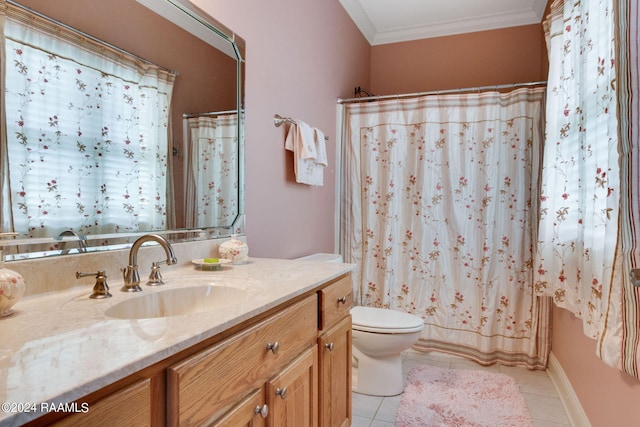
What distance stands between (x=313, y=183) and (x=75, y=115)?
55.4 inches

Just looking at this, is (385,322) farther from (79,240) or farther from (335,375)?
(79,240)

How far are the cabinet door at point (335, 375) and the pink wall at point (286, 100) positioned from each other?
2.03 feet

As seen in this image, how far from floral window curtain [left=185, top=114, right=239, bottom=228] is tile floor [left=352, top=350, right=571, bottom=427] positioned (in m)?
1.20

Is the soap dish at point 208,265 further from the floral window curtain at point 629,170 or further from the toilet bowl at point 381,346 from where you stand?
the floral window curtain at point 629,170

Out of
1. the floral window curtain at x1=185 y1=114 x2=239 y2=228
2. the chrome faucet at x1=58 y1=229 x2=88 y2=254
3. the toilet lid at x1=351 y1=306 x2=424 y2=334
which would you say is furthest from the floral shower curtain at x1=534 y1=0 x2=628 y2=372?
the chrome faucet at x1=58 y1=229 x2=88 y2=254

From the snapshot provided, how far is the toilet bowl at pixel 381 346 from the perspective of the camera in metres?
2.05

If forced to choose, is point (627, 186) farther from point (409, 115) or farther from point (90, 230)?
point (409, 115)

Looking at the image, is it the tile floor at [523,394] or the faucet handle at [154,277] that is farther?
the tile floor at [523,394]

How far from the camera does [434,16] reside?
10.3 feet

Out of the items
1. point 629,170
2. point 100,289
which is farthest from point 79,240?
point 629,170

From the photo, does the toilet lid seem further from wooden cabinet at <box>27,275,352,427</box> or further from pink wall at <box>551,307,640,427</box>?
pink wall at <box>551,307,640,427</box>

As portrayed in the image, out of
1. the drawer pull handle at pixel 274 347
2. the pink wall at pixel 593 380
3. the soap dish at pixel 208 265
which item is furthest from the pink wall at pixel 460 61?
the drawer pull handle at pixel 274 347

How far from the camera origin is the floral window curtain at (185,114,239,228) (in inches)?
58.7

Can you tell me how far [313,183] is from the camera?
2.32 metres
